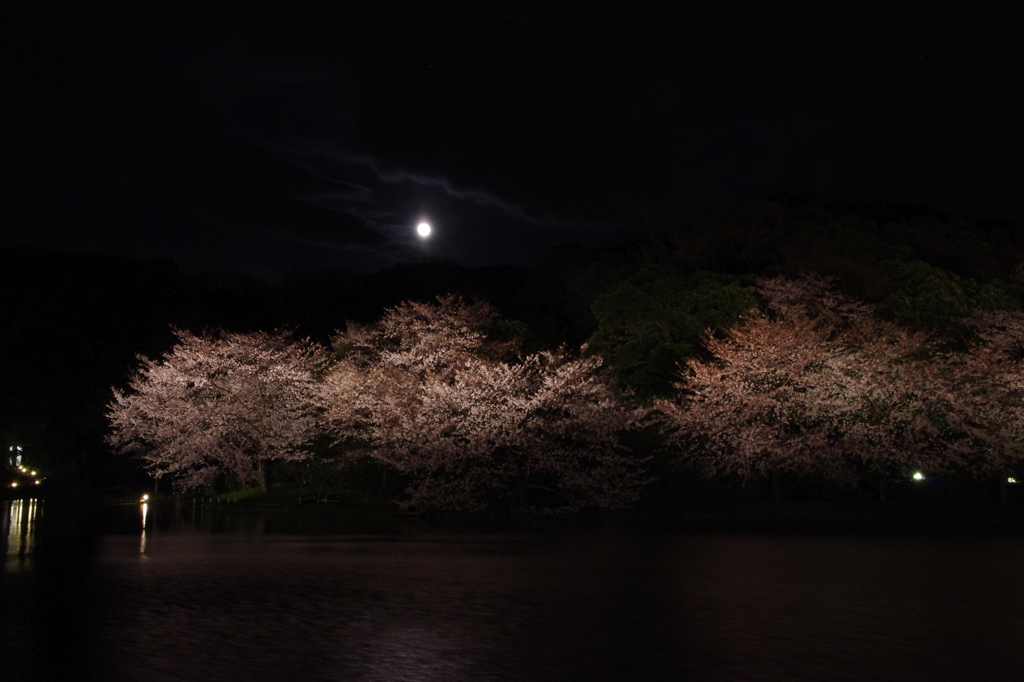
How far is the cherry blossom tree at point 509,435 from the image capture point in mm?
35000

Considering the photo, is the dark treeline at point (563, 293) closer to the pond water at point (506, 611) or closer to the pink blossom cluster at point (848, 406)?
the pink blossom cluster at point (848, 406)

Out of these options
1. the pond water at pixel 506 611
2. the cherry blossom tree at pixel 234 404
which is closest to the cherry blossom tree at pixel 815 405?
the pond water at pixel 506 611

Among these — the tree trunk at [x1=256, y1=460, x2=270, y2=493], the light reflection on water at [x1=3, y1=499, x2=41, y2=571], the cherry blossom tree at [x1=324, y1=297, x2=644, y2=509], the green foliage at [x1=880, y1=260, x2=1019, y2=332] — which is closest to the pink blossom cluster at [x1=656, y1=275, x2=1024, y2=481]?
the cherry blossom tree at [x1=324, y1=297, x2=644, y2=509]

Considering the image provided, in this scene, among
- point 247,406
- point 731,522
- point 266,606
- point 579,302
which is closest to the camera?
point 266,606

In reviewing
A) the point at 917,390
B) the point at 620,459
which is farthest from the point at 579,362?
the point at 917,390

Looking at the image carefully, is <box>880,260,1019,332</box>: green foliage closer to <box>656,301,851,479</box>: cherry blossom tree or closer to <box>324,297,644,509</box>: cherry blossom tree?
<box>656,301,851,479</box>: cherry blossom tree

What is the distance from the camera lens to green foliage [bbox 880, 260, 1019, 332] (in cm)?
4009

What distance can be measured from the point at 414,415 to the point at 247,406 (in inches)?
414

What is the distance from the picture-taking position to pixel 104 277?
234 ft

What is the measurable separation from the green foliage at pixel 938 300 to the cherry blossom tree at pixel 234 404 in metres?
23.8

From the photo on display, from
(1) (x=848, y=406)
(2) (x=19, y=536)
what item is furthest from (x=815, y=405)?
(2) (x=19, y=536)

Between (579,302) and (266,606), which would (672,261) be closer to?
(579,302)

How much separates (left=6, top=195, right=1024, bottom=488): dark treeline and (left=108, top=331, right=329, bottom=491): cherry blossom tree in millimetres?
6133

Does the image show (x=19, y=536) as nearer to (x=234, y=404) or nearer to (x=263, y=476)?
(x=234, y=404)
